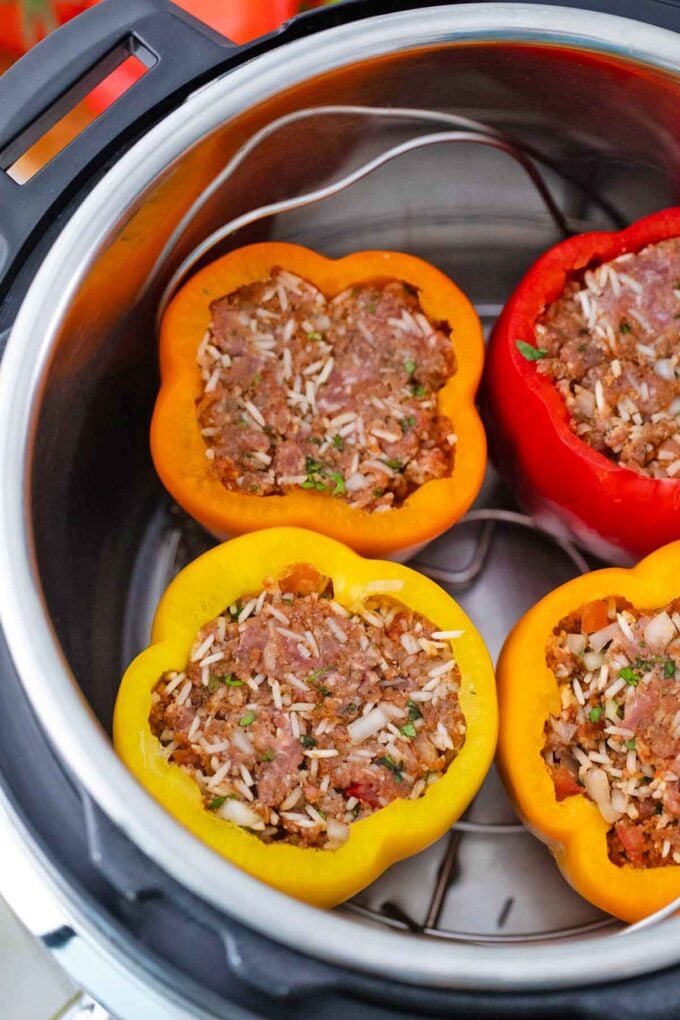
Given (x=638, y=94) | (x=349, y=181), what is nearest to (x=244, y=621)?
(x=349, y=181)

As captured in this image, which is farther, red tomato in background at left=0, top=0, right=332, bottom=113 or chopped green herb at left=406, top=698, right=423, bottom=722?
red tomato in background at left=0, top=0, right=332, bottom=113

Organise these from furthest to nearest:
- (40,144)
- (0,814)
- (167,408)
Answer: (40,144), (167,408), (0,814)

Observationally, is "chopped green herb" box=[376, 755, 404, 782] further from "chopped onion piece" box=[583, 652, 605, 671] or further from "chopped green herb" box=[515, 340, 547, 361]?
"chopped green herb" box=[515, 340, 547, 361]

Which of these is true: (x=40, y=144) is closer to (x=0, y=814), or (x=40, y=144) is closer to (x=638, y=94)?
(x=638, y=94)

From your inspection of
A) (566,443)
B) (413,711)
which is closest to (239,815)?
(413,711)

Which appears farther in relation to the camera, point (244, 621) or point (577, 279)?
point (577, 279)

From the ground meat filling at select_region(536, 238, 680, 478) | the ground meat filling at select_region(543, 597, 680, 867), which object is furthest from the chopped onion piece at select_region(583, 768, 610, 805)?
the ground meat filling at select_region(536, 238, 680, 478)

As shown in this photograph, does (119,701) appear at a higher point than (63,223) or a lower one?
lower
